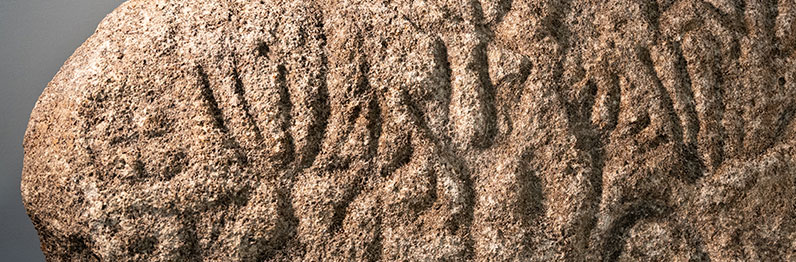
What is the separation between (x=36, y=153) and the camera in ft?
4.41

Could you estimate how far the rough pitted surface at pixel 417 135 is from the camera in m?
1.27

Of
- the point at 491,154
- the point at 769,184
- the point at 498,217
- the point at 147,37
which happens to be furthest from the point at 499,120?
the point at 147,37

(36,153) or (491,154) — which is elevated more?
(36,153)

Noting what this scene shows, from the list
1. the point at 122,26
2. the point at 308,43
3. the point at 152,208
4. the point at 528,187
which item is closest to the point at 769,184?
the point at 528,187

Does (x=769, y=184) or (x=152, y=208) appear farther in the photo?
(x=769, y=184)

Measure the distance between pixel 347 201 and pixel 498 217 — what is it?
0.93 feet

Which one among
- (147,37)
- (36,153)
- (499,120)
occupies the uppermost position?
(147,37)

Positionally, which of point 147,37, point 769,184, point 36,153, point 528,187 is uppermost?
point 147,37

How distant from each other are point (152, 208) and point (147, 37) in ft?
1.07

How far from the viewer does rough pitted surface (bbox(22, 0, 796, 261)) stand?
4.18 feet

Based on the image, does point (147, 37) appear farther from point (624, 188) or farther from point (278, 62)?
point (624, 188)

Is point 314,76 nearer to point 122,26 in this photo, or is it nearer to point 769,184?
point 122,26

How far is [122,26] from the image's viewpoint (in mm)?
1381

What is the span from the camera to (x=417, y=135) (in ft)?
4.28
